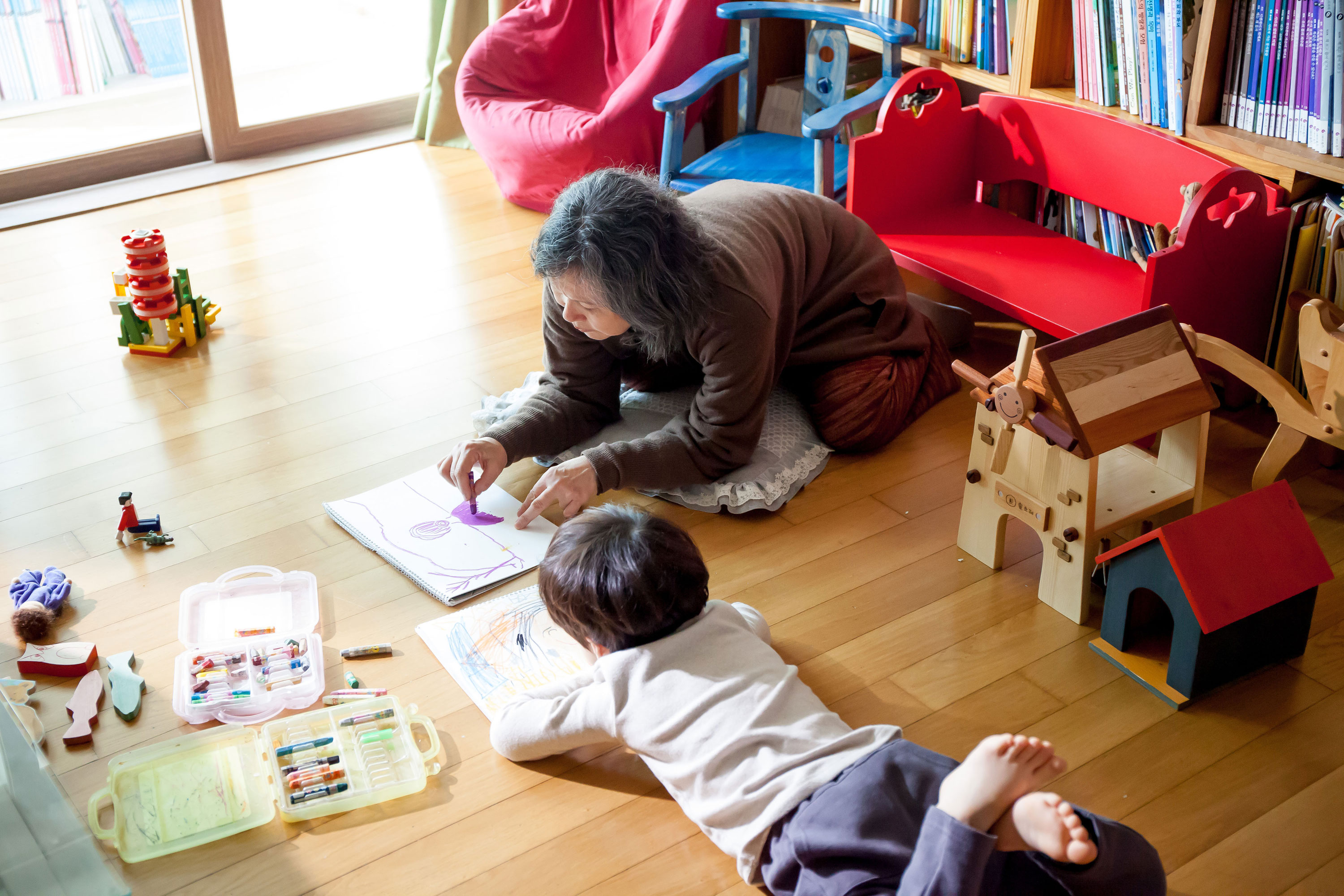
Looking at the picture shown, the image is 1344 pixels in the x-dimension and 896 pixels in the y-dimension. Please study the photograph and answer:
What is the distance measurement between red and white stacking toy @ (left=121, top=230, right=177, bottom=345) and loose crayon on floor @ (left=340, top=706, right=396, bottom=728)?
4.63 feet

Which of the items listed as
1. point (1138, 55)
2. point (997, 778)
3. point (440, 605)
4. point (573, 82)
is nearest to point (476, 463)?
point (440, 605)

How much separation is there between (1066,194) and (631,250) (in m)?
1.25

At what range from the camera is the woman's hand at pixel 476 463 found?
2.02 meters

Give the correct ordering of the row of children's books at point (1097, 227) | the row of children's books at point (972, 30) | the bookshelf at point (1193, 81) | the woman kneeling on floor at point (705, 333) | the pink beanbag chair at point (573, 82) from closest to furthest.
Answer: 1. the woman kneeling on floor at point (705, 333)
2. the bookshelf at point (1193, 81)
3. the row of children's books at point (1097, 227)
4. the row of children's books at point (972, 30)
5. the pink beanbag chair at point (573, 82)

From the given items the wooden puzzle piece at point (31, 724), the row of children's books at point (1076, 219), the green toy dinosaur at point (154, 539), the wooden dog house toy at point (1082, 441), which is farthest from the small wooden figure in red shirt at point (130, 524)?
the row of children's books at point (1076, 219)

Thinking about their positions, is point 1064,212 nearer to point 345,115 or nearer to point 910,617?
point 910,617

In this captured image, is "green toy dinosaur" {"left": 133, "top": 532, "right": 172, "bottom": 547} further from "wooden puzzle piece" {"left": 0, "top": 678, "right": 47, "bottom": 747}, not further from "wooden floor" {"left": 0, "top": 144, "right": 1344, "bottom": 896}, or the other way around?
"wooden puzzle piece" {"left": 0, "top": 678, "right": 47, "bottom": 747}

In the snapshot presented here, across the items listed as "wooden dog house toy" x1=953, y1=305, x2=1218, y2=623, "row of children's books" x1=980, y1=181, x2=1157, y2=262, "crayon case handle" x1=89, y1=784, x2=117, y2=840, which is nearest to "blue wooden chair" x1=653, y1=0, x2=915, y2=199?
"row of children's books" x1=980, y1=181, x2=1157, y2=262

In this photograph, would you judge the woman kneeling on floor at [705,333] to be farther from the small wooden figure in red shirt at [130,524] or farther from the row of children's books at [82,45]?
the row of children's books at [82,45]

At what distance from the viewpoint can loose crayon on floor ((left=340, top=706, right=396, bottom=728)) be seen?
1.63 meters

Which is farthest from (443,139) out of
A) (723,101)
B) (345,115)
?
(723,101)

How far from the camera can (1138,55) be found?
237cm

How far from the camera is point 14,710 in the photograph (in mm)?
1637

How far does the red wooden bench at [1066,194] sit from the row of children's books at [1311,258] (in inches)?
1.0
